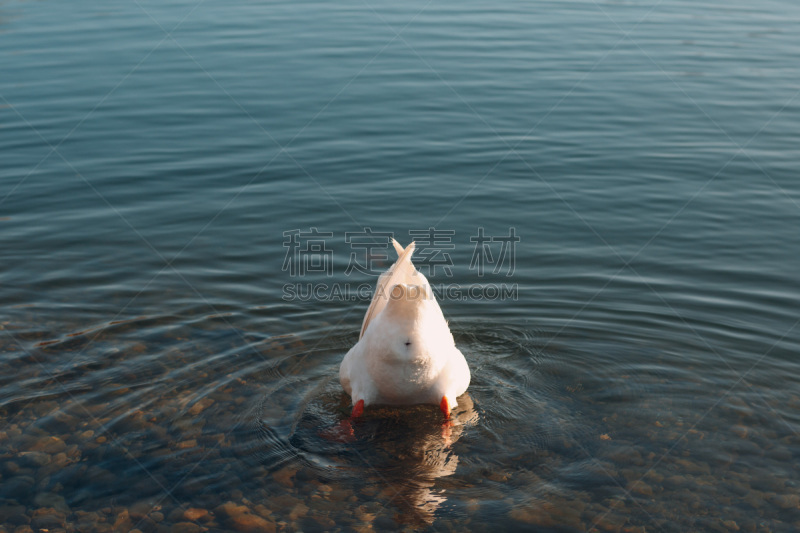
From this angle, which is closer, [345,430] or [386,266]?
[345,430]

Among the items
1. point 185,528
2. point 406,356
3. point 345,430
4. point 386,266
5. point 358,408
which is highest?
point 386,266

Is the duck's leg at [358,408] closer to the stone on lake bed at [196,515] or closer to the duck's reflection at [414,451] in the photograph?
the duck's reflection at [414,451]

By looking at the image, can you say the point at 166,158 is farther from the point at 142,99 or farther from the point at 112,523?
the point at 112,523

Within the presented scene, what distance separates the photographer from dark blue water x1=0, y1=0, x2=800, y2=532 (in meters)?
6.07

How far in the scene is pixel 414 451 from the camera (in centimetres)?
658

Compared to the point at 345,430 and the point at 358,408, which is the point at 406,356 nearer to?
the point at 358,408

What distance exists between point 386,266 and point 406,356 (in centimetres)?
364

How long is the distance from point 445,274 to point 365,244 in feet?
4.37

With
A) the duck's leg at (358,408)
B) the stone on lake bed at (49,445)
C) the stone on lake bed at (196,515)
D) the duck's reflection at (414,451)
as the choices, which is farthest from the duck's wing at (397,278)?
the stone on lake bed at (49,445)

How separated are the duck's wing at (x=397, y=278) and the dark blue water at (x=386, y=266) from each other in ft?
2.89

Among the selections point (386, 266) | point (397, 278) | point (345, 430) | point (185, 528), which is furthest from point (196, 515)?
point (386, 266)

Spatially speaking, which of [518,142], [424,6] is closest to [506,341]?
[518,142]

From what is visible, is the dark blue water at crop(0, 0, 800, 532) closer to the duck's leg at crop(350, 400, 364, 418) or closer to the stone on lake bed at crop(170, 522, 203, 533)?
the stone on lake bed at crop(170, 522, 203, 533)

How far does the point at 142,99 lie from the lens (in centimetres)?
1586
